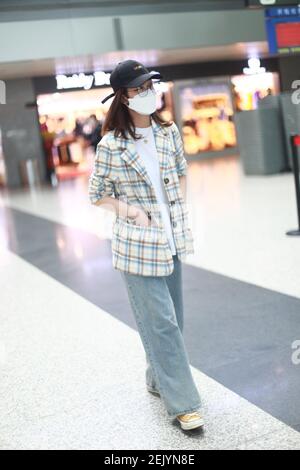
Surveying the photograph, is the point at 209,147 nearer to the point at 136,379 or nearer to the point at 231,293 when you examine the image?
the point at 231,293

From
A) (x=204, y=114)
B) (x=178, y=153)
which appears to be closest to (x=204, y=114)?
(x=204, y=114)

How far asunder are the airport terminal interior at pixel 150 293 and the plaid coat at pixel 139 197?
6cm

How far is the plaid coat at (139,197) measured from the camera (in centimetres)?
241

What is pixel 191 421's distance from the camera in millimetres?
2383

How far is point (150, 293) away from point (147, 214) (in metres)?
0.31

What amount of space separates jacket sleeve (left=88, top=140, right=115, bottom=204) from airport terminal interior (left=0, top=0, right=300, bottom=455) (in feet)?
0.15

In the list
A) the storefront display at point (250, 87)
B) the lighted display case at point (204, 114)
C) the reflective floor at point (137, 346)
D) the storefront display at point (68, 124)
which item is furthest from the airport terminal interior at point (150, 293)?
the lighted display case at point (204, 114)

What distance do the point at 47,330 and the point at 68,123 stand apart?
16.5m

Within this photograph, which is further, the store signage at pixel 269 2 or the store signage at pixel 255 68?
the store signage at pixel 255 68

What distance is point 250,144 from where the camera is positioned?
39.4 ft

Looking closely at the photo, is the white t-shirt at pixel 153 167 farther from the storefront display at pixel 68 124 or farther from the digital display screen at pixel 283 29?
the storefront display at pixel 68 124

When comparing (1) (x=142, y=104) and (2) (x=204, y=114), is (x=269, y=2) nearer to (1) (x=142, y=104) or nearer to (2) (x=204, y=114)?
(1) (x=142, y=104)

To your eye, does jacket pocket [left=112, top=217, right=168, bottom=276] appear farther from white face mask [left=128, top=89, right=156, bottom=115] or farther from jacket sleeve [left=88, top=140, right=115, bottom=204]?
white face mask [left=128, top=89, right=156, bottom=115]

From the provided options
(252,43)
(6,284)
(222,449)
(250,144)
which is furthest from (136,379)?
(252,43)
